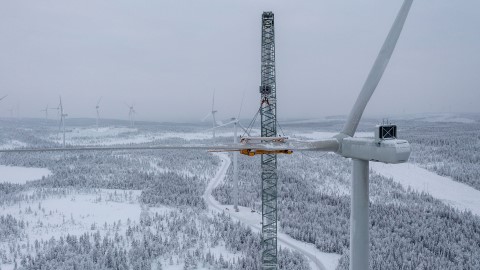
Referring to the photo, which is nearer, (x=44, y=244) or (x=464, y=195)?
(x=44, y=244)

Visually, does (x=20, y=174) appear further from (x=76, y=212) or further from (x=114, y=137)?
(x=114, y=137)

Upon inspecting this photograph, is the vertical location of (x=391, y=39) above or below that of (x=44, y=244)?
above

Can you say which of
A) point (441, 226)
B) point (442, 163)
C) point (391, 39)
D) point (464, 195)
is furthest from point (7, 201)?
point (442, 163)

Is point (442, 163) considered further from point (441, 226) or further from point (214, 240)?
point (214, 240)

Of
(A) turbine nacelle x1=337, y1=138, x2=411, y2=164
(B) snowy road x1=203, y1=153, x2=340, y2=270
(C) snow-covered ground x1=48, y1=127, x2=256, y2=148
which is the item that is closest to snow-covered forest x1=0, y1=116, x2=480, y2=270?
(B) snowy road x1=203, y1=153, x2=340, y2=270

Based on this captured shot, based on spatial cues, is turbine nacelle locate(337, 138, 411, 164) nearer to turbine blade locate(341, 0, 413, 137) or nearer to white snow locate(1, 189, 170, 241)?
turbine blade locate(341, 0, 413, 137)

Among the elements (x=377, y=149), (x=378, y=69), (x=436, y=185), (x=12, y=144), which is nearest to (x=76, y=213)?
(x=378, y=69)
